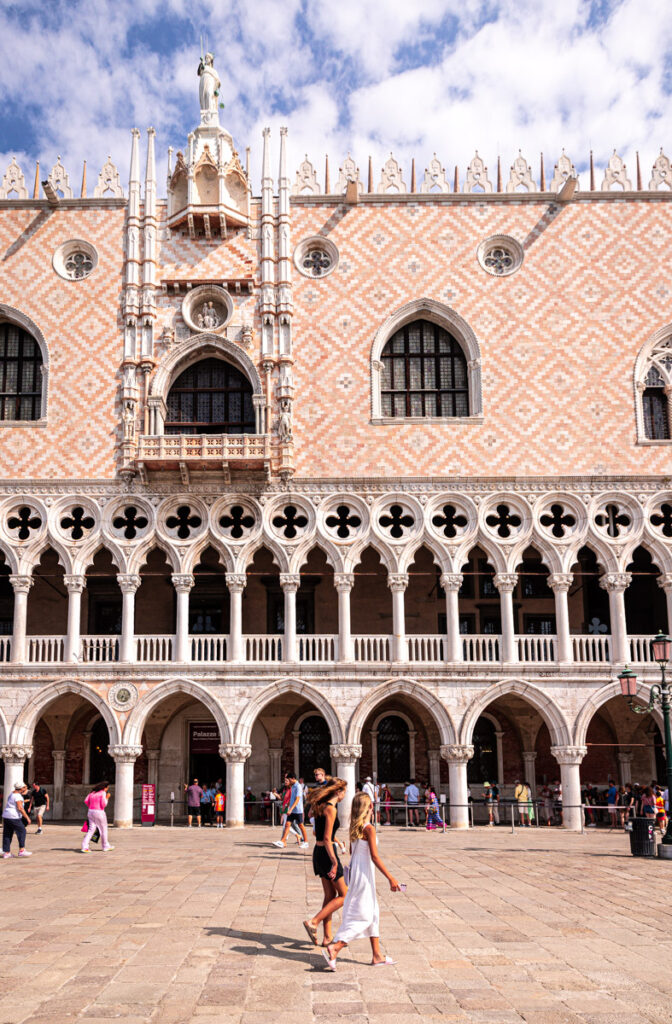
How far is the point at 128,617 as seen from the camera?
84.7ft

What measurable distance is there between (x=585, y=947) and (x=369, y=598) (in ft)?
64.1

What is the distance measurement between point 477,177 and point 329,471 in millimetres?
9266

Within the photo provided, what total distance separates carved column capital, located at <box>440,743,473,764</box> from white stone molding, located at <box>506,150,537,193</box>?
14.9 m

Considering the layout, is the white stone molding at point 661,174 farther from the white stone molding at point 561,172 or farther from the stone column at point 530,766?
the stone column at point 530,766

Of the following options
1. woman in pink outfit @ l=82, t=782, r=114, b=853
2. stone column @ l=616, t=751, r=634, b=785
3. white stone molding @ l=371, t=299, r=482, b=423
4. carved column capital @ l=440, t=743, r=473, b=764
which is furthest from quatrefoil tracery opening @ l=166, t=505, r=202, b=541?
stone column @ l=616, t=751, r=634, b=785

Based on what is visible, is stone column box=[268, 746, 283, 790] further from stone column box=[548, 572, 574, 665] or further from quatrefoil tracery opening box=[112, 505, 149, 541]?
stone column box=[548, 572, 574, 665]

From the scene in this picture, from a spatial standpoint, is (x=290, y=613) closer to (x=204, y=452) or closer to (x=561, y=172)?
(x=204, y=452)

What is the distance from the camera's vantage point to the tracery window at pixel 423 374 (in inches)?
1076

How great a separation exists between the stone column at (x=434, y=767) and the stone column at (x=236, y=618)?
630cm

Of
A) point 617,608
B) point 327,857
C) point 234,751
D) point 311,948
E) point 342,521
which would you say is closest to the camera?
point 327,857

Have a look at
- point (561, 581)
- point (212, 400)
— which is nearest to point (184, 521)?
point (212, 400)

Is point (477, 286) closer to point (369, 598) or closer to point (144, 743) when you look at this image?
point (369, 598)

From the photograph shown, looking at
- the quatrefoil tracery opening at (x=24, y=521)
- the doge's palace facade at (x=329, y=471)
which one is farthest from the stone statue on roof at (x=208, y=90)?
the quatrefoil tracery opening at (x=24, y=521)

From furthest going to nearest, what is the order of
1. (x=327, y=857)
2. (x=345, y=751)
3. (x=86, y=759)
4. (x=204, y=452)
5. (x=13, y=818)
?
(x=86, y=759)
(x=204, y=452)
(x=345, y=751)
(x=13, y=818)
(x=327, y=857)
